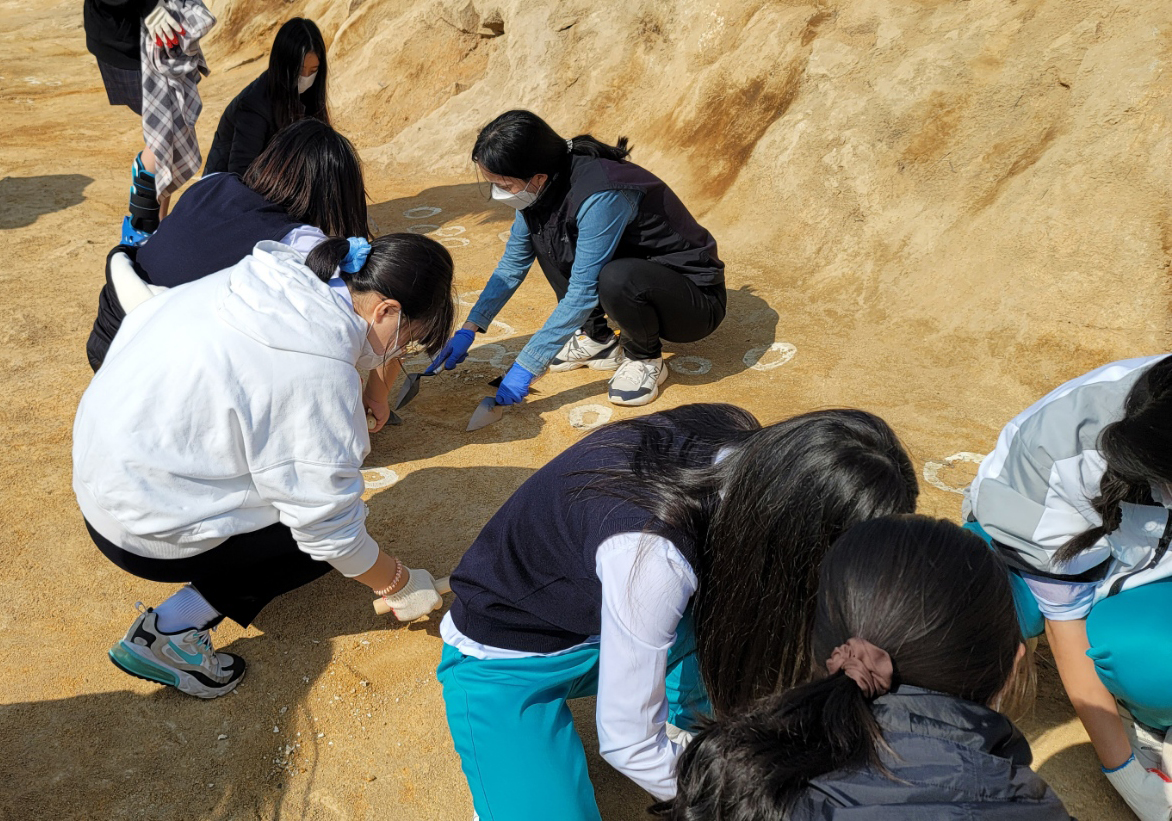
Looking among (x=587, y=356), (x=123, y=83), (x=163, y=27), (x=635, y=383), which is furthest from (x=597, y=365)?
(x=123, y=83)

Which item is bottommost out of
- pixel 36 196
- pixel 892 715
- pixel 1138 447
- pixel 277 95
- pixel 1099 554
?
pixel 36 196

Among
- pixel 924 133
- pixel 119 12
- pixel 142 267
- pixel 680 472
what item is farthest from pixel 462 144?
pixel 680 472

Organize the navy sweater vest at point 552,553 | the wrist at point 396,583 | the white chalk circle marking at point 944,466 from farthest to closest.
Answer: the white chalk circle marking at point 944,466 < the wrist at point 396,583 < the navy sweater vest at point 552,553

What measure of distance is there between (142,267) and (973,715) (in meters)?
2.38

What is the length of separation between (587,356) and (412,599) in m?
1.72

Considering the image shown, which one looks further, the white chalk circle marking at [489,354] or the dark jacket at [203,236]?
the white chalk circle marking at [489,354]

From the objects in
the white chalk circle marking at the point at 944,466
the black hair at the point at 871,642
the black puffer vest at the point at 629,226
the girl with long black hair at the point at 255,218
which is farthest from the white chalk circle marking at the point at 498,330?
the black hair at the point at 871,642

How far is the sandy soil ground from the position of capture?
6.05ft

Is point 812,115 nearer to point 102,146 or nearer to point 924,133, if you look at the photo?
point 924,133

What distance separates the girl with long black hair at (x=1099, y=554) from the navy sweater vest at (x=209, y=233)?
1.99 meters

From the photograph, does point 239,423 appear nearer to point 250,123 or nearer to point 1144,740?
point 1144,740

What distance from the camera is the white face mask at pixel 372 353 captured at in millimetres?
1867

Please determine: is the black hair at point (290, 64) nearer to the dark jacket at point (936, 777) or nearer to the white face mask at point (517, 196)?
the white face mask at point (517, 196)

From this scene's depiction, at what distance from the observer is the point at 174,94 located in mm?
3977
